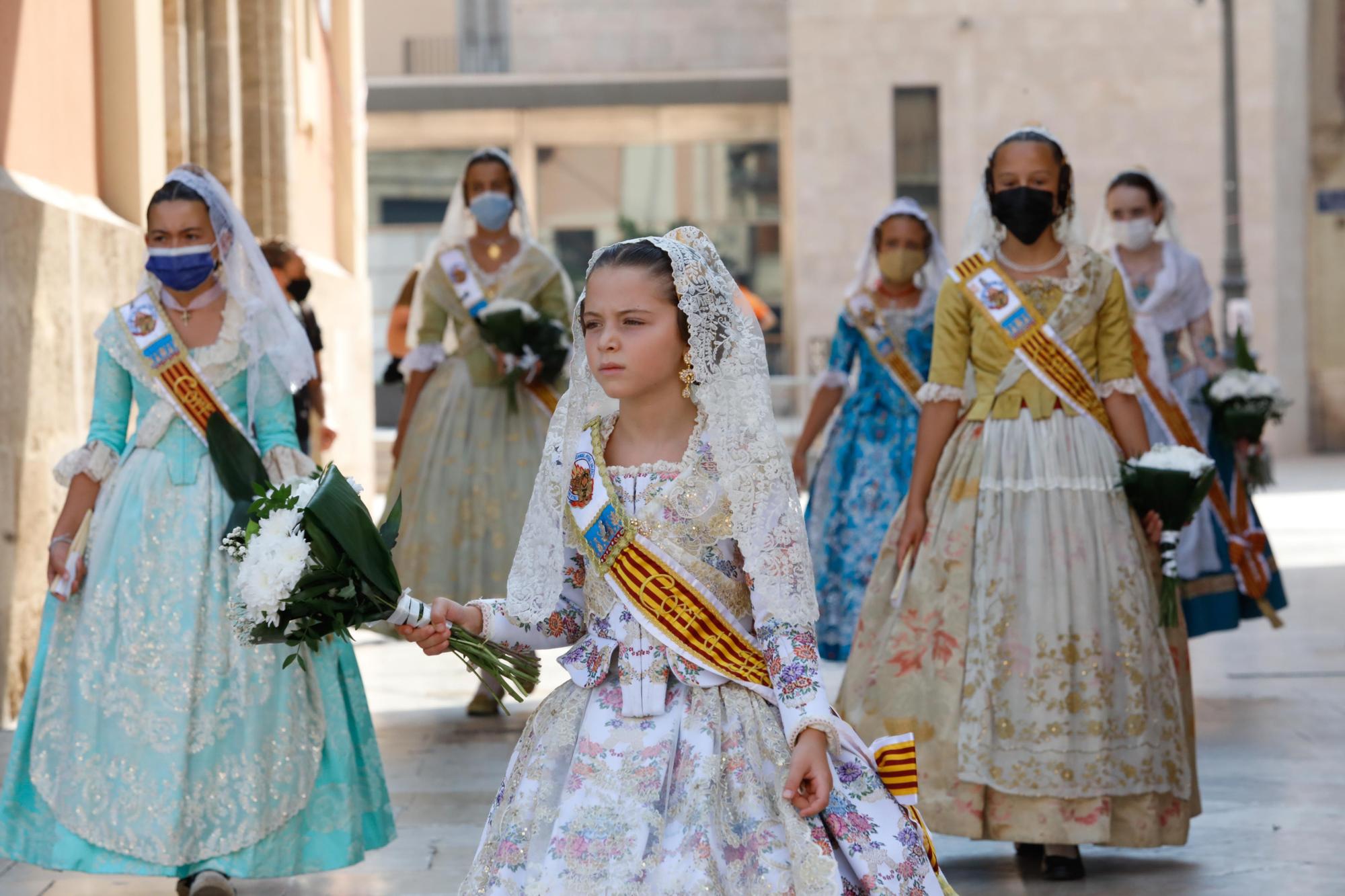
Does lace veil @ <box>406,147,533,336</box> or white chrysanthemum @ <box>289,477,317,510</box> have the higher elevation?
lace veil @ <box>406,147,533,336</box>

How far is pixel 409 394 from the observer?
8336 millimetres

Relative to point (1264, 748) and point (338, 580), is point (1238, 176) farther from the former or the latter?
point (338, 580)

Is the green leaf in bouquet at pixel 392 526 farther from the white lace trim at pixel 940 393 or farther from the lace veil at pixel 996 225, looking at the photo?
the lace veil at pixel 996 225

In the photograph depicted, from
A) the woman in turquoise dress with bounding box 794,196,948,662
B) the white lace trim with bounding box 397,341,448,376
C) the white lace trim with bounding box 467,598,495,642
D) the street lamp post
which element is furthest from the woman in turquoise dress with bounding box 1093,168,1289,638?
the street lamp post

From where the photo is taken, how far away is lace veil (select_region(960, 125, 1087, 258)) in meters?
5.51

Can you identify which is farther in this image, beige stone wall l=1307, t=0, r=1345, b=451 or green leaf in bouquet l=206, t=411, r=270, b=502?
beige stone wall l=1307, t=0, r=1345, b=451

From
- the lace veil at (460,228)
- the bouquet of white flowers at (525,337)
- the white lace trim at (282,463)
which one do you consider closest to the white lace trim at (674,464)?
the white lace trim at (282,463)

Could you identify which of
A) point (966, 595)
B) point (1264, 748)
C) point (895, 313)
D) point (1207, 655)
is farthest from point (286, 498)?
point (1207, 655)

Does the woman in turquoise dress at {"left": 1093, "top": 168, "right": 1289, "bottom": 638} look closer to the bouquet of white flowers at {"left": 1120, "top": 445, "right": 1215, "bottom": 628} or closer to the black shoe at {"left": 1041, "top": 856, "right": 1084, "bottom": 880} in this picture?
the bouquet of white flowers at {"left": 1120, "top": 445, "right": 1215, "bottom": 628}

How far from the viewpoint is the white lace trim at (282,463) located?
5.21m

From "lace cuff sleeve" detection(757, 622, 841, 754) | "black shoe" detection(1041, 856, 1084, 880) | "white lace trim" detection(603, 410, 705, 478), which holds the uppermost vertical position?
"white lace trim" detection(603, 410, 705, 478)

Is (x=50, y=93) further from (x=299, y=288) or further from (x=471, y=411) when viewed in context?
(x=471, y=411)

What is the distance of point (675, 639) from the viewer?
3.26 metres

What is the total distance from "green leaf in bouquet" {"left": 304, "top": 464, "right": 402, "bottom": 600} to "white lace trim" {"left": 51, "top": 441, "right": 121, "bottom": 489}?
209cm
